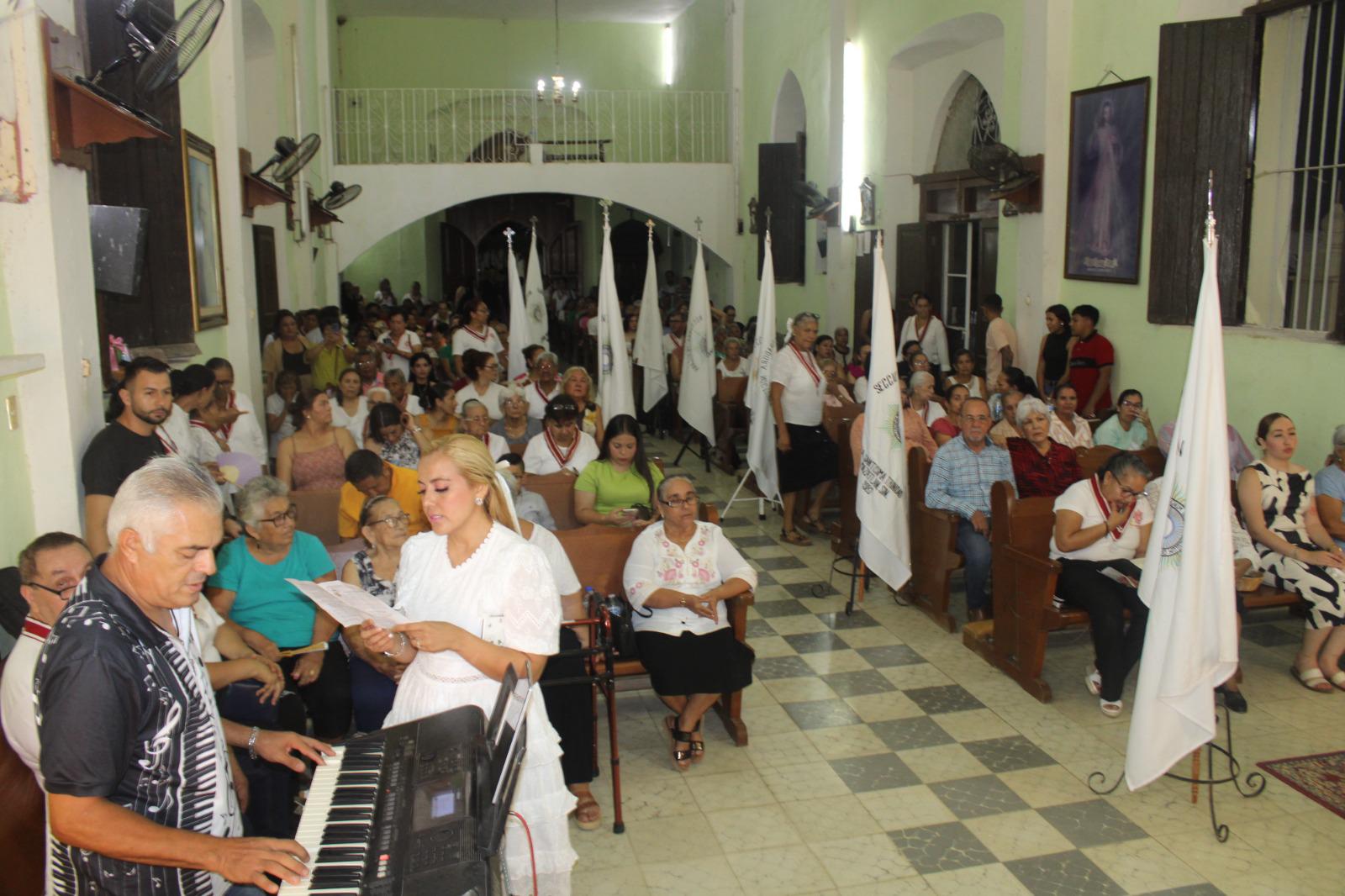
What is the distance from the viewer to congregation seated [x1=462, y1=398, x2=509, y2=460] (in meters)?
6.55

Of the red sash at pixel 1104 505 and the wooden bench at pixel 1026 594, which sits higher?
the red sash at pixel 1104 505

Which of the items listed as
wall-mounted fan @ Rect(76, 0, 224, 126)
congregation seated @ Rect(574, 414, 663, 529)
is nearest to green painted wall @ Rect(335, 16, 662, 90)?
congregation seated @ Rect(574, 414, 663, 529)

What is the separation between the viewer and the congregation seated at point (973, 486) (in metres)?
6.12

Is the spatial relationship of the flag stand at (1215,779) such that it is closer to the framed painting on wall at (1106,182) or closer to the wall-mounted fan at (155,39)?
the framed painting on wall at (1106,182)

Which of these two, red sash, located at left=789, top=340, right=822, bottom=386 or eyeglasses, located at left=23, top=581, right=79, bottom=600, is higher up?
red sash, located at left=789, top=340, right=822, bottom=386

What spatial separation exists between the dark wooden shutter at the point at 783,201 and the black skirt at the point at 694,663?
10124 mm

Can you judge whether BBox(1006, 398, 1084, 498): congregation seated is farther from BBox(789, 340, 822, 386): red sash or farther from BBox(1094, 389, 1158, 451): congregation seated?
BBox(789, 340, 822, 386): red sash

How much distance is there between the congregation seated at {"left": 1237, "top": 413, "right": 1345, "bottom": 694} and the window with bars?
150 centimetres

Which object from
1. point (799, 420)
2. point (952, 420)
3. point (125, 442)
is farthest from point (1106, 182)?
point (125, 442)

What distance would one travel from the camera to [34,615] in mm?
3174

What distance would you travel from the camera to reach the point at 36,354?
385 centimetres

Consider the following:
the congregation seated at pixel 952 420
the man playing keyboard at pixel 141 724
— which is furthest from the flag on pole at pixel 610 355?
the man playing keyboard at pixel 141 724

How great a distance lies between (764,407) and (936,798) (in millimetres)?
4369

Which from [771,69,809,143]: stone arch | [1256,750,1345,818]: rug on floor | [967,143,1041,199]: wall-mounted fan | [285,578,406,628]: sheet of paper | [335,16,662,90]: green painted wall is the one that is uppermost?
[335,16,662,90]: green painted wall
